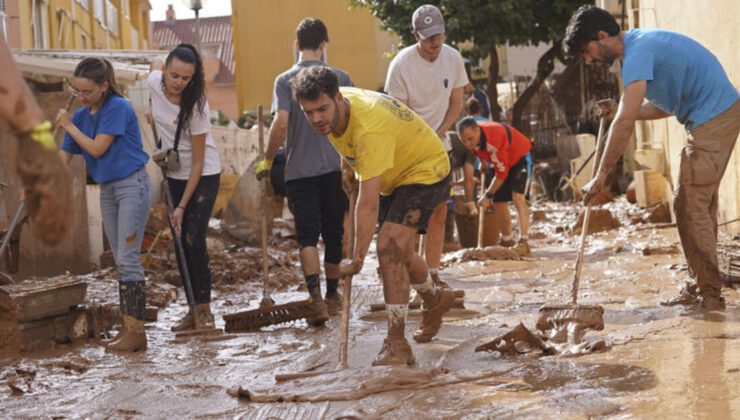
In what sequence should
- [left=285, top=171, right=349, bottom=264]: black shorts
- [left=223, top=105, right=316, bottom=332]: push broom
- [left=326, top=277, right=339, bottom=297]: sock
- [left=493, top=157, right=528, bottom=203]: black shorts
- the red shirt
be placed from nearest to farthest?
[left=223, top=105, right=316, bottom=332]: push broom < [left=285, top=171, right=349, bottom=264]: black shorts < [left=326, top=277, right=339, bottom=297]: sock < the red shirt < [left=493, top=157, right=528, bottom=203]: black shorts

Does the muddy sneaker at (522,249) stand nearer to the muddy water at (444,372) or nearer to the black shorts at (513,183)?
the black shorts at (513,183)

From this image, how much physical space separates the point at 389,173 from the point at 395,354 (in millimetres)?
926

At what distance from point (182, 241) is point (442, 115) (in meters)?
2.10

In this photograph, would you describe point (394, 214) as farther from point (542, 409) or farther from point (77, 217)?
point (77, 217)

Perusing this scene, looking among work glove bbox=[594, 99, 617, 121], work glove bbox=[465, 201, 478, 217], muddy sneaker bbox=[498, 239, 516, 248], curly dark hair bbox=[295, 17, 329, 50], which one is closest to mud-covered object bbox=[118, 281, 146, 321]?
curly dark hair bbox=[295, 17, 329, 50]

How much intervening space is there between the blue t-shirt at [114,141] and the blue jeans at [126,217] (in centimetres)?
7

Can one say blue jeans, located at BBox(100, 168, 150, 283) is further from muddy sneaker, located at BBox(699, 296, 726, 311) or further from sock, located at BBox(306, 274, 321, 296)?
muddy sneaker, located at BBox(699, 296, 726, 311)

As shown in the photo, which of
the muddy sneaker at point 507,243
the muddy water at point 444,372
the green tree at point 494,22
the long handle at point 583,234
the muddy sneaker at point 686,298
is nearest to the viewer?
the muddy water at point 444,372

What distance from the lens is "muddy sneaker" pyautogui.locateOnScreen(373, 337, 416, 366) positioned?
5176 mm

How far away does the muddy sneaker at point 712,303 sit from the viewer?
606 cm

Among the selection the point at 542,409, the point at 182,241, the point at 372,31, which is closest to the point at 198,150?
the point at 182,241

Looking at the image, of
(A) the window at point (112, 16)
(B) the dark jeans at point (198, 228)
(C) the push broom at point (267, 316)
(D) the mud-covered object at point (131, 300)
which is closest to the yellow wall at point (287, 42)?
(A) the window at point (112, 16)

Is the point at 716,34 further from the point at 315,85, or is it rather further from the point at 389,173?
the point at 315,85

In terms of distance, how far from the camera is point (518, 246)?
10430 mm
